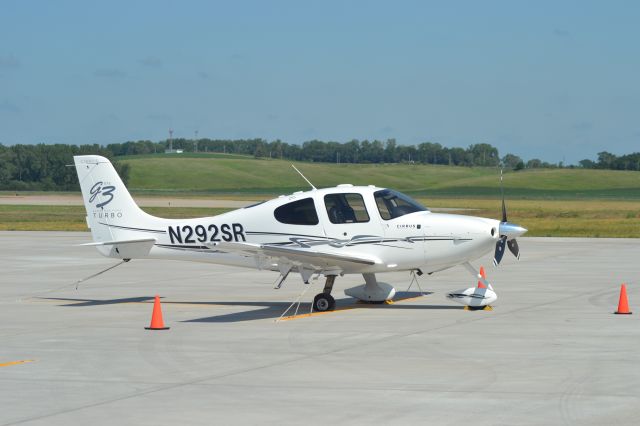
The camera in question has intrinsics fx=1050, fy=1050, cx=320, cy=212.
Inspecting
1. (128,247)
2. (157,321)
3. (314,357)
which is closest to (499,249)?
(314,357)

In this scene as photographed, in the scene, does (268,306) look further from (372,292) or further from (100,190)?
(100,190)

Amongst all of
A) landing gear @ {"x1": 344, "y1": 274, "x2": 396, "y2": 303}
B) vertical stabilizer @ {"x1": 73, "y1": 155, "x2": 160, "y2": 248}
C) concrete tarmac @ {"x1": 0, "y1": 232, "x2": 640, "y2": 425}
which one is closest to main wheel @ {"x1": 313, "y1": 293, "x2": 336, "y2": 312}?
concrete tarmac @ {"x1": 0, "y1": 232, "x2": 640, "y2": 425}

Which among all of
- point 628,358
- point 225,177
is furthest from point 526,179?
point 628,358

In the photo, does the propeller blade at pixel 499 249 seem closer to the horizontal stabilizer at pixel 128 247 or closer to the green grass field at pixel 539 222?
the horizontal stabilizer at pixel 128 247

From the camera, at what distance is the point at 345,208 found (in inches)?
726

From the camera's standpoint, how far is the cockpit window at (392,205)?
18.3 metres

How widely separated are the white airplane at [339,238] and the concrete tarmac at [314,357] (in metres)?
0.85

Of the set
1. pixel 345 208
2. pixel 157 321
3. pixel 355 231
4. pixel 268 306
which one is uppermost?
pixel 345 208

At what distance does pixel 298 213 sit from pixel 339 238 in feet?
3.00

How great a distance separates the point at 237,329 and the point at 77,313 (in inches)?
155

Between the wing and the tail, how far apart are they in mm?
3060

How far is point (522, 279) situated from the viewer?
24.6 meters

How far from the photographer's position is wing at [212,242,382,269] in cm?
1695

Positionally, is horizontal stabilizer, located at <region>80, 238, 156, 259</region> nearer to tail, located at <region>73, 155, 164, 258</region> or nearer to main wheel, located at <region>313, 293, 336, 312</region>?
tail, located at <region>73, 155, 164, 258</region>
